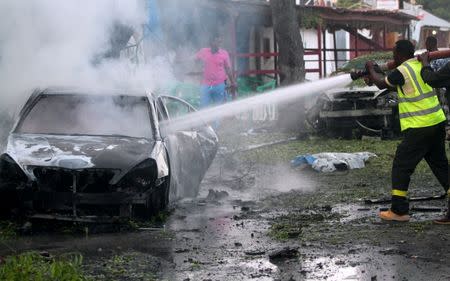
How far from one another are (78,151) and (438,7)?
1894 inches

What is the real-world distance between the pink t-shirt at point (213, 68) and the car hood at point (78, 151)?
705cm

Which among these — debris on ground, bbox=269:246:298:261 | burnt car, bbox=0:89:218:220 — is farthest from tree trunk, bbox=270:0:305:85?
debris on ground, bbox=269:246:298:261

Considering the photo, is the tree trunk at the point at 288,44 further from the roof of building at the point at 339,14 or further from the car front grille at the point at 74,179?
the car front grille at the point at 74,179

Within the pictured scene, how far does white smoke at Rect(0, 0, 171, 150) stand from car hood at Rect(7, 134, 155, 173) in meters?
1.15

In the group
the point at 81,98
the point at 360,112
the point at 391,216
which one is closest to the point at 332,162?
the point at 360,112

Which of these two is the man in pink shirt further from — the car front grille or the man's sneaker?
the car front grille

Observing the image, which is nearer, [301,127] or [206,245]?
[206,245]

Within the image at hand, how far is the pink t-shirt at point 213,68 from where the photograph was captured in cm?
1483

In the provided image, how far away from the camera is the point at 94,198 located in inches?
275

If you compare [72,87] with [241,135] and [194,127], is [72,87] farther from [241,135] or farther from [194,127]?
[241,135]

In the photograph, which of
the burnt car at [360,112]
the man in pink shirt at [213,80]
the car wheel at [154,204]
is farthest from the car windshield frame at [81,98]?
the burnt car at [360,112]

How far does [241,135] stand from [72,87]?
8171 millimetres

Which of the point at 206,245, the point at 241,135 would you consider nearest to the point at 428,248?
the point at 206,245

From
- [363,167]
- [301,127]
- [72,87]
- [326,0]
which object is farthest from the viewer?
[326,0]
